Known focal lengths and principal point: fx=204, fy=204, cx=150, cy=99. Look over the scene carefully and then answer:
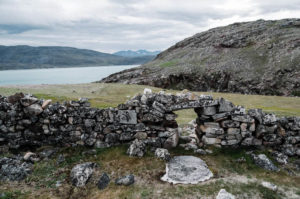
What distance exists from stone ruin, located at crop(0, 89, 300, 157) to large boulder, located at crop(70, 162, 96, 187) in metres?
1.64

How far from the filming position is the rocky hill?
165ft

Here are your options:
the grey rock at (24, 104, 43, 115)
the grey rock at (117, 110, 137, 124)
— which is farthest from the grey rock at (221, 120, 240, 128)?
the grey rock at (24, 104, 43, 115)

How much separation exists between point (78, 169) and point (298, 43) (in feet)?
221

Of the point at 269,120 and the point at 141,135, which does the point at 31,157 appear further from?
the point at 269,120

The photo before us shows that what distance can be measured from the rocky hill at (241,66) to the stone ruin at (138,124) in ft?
141

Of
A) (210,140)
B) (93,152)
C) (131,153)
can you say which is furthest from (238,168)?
(93,152)

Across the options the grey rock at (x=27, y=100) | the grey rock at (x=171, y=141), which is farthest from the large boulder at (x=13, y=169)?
the grey rock at (x=171, y=141)

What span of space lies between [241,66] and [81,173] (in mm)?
60289

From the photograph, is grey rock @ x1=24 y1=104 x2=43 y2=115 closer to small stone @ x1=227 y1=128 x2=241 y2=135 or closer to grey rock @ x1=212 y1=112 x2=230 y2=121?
grey rock @ x1=212 y1=112 x2=230 y2=121

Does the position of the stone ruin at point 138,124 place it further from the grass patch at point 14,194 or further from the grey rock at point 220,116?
the grass patch at point 14,194

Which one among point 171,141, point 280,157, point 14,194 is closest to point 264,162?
point 280,157

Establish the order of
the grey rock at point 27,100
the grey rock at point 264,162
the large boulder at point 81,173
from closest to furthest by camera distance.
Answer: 1. the large boulder at point 81,173
2. the grey rock at point 264,162
3. the grey rock at point 27,100

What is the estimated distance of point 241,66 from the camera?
195 ft

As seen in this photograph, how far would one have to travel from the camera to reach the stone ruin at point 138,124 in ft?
32.8
